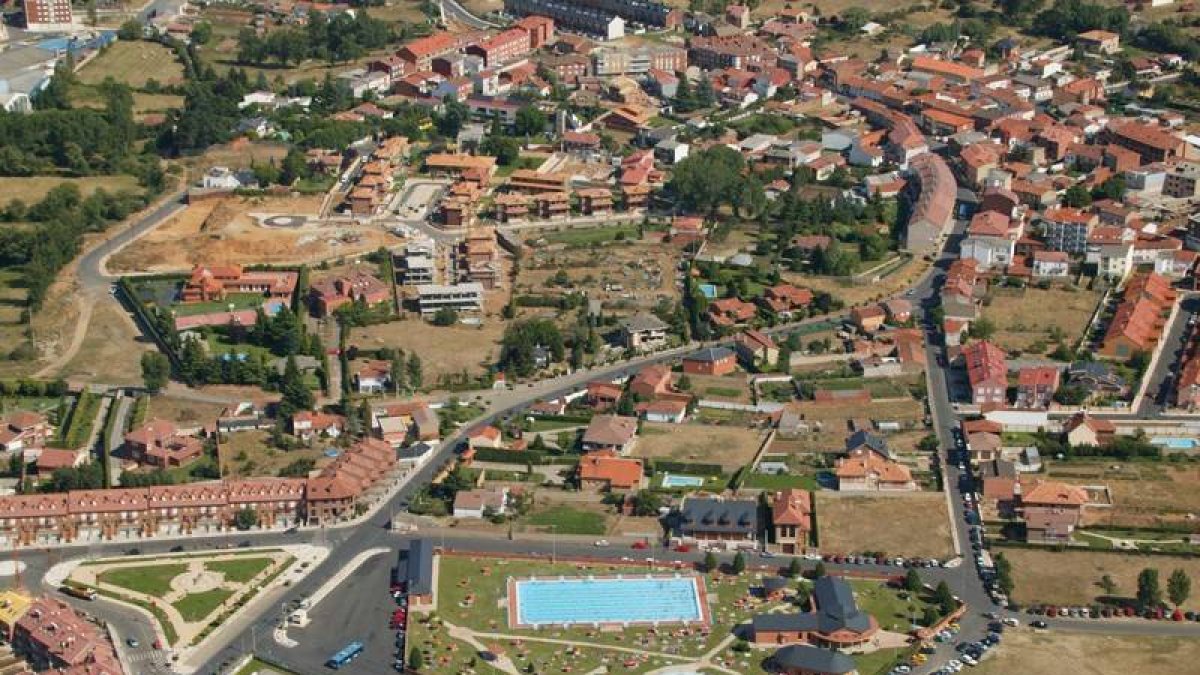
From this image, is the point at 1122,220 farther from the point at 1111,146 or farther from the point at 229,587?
the point at 229,587

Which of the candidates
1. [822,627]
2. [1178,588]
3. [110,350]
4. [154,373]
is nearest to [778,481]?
[822,627]

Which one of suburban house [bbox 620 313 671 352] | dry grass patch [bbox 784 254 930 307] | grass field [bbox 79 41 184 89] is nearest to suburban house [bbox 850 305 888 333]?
dry grass patch [bbox 784 254 930 307]

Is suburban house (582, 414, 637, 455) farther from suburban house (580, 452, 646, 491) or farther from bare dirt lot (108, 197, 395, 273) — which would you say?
bare dirt lot (108, 197, 395, 273)

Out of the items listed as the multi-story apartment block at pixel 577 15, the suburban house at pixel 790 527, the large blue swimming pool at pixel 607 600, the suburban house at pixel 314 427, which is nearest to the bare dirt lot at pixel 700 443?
the suburban house at pixel 790 527

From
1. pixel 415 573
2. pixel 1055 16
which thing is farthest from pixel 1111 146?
pixel 415 573

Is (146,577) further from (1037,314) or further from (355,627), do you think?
(1037,314)
